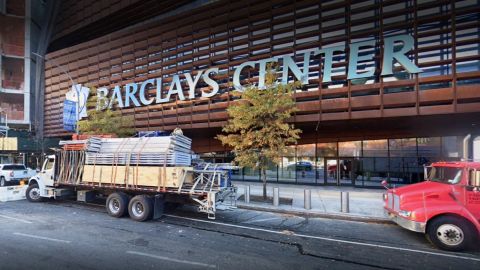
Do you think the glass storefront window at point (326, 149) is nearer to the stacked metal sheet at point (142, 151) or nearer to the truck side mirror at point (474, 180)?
the stacked metal sheet at point (142, 151)

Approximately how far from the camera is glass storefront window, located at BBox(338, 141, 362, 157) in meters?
20.3

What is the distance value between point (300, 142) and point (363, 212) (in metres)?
10.2

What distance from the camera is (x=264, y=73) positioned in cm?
1798

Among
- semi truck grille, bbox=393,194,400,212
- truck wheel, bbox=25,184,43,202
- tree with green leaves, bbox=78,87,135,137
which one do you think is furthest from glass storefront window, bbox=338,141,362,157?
truck wheel, bbox=25,184,43,202

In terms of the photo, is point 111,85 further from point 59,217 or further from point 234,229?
point 234,229

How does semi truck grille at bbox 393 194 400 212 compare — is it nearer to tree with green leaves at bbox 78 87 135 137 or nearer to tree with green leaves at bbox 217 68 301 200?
tree with green leaves at bbox 217 68 301 200

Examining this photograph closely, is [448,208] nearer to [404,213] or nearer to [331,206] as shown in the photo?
[404,213]

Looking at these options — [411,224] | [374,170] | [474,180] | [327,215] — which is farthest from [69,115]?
[474,180]

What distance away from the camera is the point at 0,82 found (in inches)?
1452

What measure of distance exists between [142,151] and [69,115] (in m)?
16.6

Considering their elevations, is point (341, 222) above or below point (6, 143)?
below

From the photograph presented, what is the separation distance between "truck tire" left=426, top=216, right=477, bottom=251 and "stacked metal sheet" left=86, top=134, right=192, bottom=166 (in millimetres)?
8053

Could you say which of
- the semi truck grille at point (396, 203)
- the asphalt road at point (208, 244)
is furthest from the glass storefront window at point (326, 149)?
the semi truck grille at point (396, 203)

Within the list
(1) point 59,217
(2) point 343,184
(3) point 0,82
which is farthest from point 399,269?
(3) point 0,82
